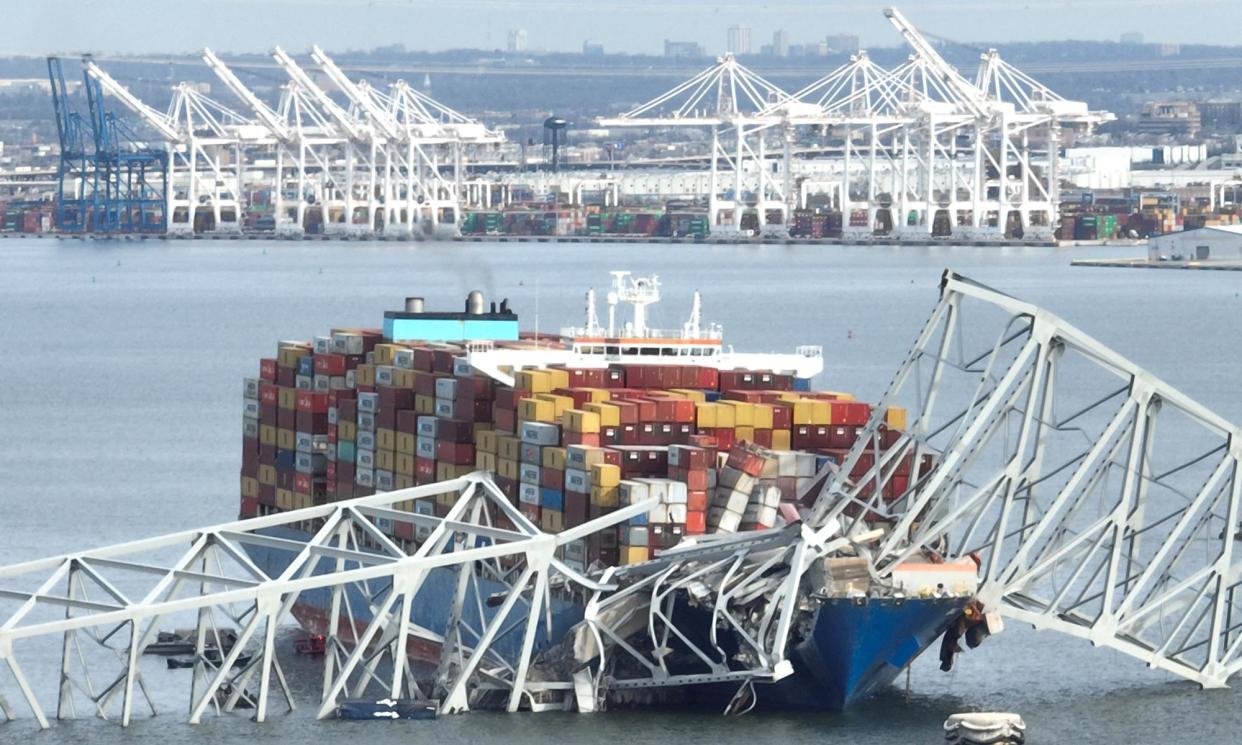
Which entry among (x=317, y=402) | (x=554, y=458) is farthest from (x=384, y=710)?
(x=317, y=402)

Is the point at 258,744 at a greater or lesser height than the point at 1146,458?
lesser

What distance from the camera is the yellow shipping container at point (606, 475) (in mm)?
28906

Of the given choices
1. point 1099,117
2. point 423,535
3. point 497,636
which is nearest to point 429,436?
point 423,535

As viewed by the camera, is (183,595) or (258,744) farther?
(183,595)

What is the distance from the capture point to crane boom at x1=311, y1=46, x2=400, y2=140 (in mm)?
167775

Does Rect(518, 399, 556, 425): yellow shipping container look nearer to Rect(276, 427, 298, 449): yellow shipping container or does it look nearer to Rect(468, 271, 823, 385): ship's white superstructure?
Rect(468, 271, 823, 385): ship's white superstructure

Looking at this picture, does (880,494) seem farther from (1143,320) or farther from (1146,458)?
(1143,320)

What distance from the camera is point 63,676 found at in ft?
91.0

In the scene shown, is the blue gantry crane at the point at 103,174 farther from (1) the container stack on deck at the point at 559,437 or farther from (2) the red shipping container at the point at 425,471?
(2) the red shipping container at the point at 425,471

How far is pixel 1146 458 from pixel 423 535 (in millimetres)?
8822

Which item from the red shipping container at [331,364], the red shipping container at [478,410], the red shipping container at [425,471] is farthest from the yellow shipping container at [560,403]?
the red shipping container at [331,364]

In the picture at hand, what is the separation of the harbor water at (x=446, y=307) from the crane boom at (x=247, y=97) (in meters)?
8.21

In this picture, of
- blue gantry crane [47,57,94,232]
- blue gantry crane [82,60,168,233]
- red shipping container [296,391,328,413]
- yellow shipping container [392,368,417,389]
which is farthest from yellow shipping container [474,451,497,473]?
blue gantry crane [82,60,168,233]

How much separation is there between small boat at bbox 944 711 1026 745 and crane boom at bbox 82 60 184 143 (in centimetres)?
13853
